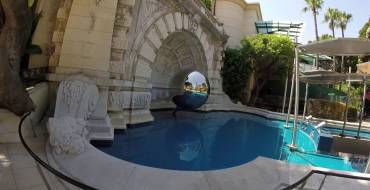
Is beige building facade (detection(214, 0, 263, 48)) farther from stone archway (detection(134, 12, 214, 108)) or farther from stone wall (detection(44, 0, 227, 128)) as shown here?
stone wall (detection(44, 0, 227, 128))

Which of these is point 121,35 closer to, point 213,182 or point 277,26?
point 213,182

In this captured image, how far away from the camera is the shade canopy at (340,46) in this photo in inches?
233

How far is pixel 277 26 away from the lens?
31.3m

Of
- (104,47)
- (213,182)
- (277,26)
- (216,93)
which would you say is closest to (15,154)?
(213,182)

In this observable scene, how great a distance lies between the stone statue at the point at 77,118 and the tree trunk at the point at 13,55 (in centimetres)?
76

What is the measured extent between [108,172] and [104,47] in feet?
15.1

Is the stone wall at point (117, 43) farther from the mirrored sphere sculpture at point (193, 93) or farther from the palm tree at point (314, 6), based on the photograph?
the palm tree at point (314, 6)

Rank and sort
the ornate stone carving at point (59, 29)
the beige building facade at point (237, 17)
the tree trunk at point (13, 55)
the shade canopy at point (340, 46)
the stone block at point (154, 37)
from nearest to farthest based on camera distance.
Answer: the tree trunk at point (13, 55), the shade canopy at point (340, 46), the ornate stone carving at point (59, 29), the stone block at point (154, 37), the beige building facade at point (237, 17)

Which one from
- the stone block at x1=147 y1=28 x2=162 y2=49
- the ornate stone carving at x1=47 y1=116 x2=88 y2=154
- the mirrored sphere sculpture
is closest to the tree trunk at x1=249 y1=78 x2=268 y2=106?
the mirrored sphere sculpture

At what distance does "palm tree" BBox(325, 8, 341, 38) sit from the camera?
40906mm

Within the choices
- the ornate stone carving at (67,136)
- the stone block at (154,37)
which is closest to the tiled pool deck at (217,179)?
the ornate stone carving at (67,136)

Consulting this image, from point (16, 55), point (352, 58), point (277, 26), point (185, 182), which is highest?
point (277, 26)

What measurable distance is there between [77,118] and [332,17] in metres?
43.9

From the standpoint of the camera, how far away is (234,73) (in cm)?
2105
